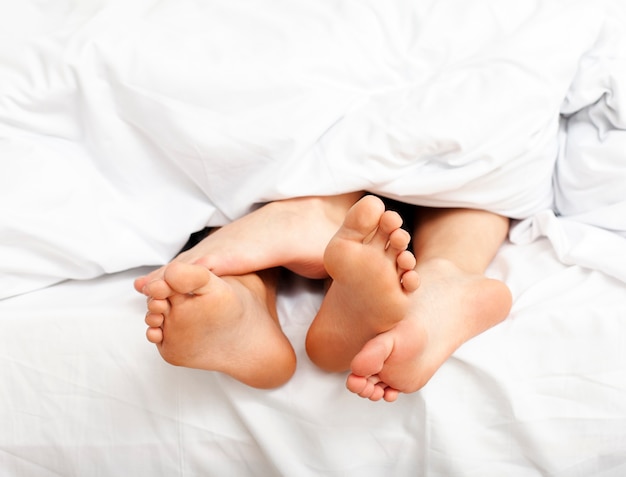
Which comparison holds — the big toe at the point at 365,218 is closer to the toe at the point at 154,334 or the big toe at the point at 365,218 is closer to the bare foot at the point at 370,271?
the bare foot at the point at 370,271

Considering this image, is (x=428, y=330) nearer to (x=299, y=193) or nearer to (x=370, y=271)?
(x=370, y=271)

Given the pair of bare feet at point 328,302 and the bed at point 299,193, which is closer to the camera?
the pair of bare feet at point 328,302

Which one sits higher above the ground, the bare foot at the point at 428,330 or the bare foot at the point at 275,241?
the bare foot at the point at 275,241

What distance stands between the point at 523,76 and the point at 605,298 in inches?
10.5

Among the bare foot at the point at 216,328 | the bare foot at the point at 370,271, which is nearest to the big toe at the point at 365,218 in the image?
the bare foot at the point at 370,271

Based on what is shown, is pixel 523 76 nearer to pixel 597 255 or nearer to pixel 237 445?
pixel 597 255

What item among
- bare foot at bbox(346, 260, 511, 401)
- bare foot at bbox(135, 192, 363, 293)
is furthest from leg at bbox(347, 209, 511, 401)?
bare foot at bbox(135, 192, 363, 293)

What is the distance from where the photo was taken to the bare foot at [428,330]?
70 cm

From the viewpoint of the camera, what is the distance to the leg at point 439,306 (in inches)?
28.0

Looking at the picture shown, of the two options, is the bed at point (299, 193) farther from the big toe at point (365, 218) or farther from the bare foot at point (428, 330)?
the big toe at point (365, 218)

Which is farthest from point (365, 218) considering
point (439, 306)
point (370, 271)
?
point (439, 306)

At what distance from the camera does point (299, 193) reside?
88 centimetres

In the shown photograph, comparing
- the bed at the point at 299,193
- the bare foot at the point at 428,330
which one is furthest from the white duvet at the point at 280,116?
the bare foot at the point at 428,330

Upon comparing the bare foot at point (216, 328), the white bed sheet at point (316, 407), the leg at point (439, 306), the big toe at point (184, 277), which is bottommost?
the white bed sheet at point (316, 407)
